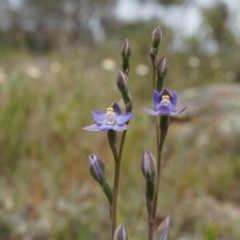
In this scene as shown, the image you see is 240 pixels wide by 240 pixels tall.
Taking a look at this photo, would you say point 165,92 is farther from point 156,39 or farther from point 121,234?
point 121,234

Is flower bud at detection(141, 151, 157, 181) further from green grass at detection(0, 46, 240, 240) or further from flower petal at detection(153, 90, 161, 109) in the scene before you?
green grass at detection(0, 46, 240, 240)

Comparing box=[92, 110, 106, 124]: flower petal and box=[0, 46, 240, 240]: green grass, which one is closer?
box=[92, 110, 106, 124]: flower petal

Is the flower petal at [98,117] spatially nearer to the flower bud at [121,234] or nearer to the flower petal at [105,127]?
the flower petal at [105,127]

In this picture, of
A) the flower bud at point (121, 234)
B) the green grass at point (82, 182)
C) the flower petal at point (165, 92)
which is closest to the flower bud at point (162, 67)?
the flower petal at point (165, 92)

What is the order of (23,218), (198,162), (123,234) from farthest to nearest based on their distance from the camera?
(198,162), (23,218), (123,234)

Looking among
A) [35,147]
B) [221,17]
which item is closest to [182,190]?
[35,147]

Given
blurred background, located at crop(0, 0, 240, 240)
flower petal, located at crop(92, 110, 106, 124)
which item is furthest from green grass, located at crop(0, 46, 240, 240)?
flower petal, located at crop(92, 110, 106, 124)

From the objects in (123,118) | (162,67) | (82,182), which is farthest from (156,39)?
(82,182)

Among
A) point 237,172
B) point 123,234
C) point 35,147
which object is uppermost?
point 123,234

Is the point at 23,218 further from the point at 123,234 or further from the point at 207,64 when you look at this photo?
the point at 207,64
